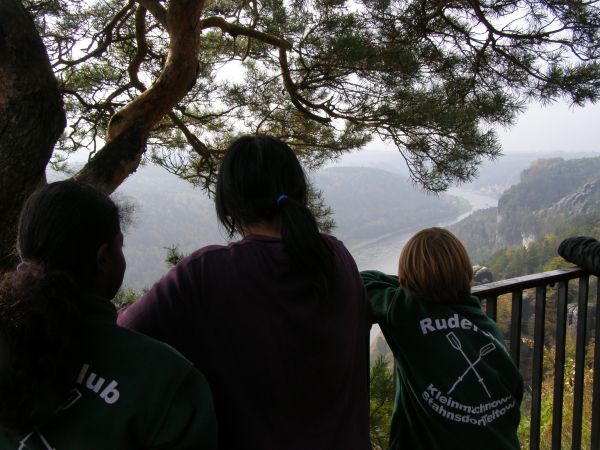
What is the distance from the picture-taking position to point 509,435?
107cm

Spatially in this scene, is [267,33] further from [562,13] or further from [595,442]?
[595,442]

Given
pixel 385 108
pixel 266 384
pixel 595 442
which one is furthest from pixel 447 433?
pixel 385 108

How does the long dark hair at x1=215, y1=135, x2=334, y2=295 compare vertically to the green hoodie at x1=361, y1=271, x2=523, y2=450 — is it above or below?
above

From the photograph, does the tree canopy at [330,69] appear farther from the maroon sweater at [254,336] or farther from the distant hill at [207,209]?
the maroon sweater at [254,336]

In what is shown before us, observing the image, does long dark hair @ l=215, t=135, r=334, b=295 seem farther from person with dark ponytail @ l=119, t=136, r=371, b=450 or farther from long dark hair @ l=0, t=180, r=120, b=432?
long dark hair @ l=0, t=180, r=120, b=432

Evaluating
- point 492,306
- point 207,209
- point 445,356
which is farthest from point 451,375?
point 207,209

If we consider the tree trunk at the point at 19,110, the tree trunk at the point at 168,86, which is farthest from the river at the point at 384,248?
the tree trunk at the point at 19,110

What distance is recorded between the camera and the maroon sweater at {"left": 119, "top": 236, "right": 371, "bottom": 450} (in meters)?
0.77

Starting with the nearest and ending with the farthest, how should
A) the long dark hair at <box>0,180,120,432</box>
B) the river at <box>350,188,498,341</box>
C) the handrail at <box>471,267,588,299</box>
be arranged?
the long dark hair at <box>0,180,120,432</box> < the handrail at <box>471,267,588,299</box> < the river at <box>350,188,498,341</box>

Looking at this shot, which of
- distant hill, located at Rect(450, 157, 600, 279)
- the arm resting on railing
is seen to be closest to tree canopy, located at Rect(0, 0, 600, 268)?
the arm resting on railing

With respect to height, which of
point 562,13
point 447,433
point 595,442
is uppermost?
point 562,13

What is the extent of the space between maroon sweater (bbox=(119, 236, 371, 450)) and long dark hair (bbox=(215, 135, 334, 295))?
38mm

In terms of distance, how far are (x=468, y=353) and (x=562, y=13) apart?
9.98 feet

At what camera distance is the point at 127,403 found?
2.30 feet
